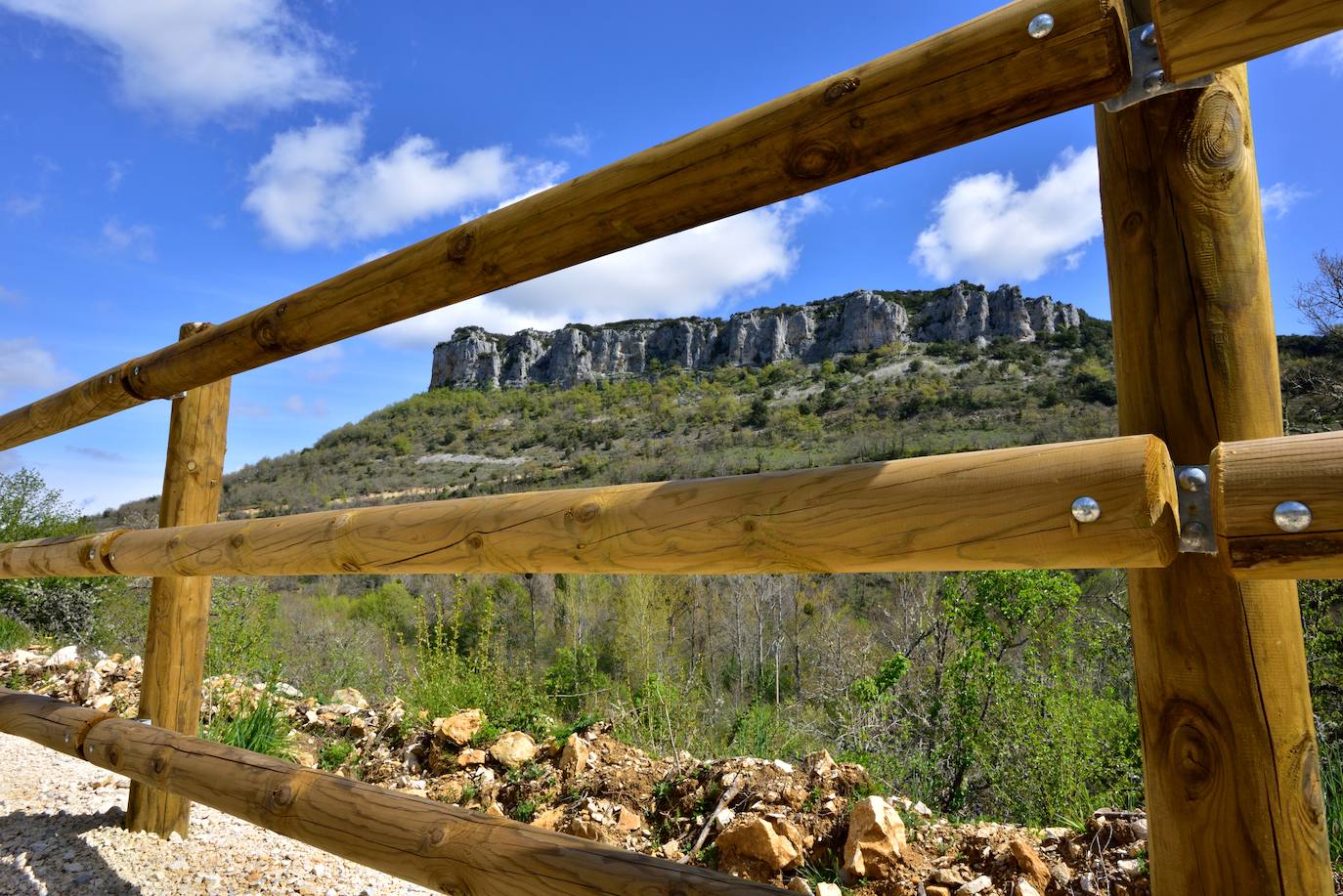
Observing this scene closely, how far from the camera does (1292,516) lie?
891 millimetres

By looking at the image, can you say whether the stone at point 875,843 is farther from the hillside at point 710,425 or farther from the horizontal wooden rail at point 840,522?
the hillside at point 710,425

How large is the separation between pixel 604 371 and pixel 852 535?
5717 centimetres

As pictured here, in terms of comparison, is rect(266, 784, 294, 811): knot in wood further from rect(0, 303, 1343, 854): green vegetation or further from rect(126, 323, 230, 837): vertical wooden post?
rect(0, 303, 1343, 854): green vegetation

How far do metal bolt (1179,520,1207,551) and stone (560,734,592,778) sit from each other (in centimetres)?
325

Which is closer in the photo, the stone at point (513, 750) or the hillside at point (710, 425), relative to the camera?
the stone at point (513, 750)

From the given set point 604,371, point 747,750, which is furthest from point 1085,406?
point 604,371

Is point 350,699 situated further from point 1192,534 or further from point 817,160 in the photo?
point 1192,534

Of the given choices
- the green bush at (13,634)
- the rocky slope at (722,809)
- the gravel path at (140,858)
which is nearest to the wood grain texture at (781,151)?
the gravel path at (140,858)

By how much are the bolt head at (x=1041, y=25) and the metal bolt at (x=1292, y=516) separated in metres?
0.66

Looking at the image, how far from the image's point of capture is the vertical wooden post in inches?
117

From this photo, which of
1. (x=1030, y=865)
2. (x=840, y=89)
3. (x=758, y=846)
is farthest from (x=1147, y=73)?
(x=758, y=846)

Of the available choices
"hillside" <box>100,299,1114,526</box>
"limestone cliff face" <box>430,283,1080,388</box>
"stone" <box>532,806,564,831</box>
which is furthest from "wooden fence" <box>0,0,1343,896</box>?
"limestone cliff face" <box>430,283,1080,388</box>

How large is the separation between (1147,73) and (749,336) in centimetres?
5342

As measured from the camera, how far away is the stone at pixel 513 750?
4.02 metres
